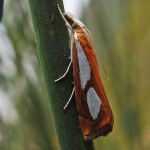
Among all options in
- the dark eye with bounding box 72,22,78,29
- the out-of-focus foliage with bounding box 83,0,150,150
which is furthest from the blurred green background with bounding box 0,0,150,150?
the dark eye with bounding box 72,22,78,29

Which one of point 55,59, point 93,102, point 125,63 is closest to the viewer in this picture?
point 55,59

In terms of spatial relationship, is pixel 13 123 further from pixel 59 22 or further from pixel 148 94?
pixel 59 22

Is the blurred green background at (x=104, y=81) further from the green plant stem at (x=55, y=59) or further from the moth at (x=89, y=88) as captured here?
the green plant stem at (x=55, y=59)

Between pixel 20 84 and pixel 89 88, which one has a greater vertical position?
pixel 89 88

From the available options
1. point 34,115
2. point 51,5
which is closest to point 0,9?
point 51,5

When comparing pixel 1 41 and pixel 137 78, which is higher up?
pixel 1 41

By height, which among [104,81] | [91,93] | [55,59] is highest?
[55,59]

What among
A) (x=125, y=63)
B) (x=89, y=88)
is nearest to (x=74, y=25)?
(x=89, y=88)

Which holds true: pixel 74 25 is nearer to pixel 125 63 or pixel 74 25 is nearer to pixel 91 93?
pixel 91 93
